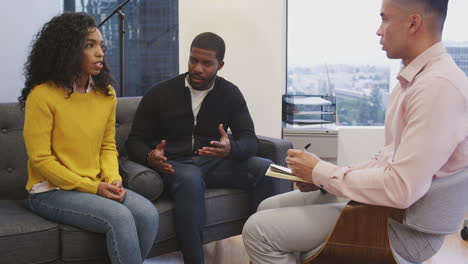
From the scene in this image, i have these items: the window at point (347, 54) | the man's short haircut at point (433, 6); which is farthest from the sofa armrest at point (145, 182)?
the window at point (347, 54)

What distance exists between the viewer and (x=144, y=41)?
4223 mm

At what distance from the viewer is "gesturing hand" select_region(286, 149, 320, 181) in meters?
1.69

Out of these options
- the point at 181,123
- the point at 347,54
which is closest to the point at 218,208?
the point at 181,123

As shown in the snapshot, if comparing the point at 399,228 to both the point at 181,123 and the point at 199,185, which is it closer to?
the point at 199,185

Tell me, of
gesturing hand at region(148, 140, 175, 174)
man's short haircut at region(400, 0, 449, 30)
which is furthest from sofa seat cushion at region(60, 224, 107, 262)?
man's short haircut at region(400, 0, 449, 30)

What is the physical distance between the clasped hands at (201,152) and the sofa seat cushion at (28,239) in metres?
0.56

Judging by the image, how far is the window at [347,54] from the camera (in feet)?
13.8

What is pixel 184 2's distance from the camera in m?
3.68

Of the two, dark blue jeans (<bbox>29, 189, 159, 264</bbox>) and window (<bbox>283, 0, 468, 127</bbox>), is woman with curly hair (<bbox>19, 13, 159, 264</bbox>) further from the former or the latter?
window (<bbox>283, 0, 468, 127</bbox>)

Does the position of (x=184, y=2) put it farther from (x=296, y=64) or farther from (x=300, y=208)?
(x=300, y=208)

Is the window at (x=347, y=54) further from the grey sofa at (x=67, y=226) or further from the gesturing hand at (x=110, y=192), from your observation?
the gesturing hand at (x=110, y=192)

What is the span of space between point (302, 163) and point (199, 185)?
769mm

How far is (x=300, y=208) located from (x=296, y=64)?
2.67 m

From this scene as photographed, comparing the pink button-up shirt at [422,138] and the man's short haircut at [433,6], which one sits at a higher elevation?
the man's short haircut at [433,6]
